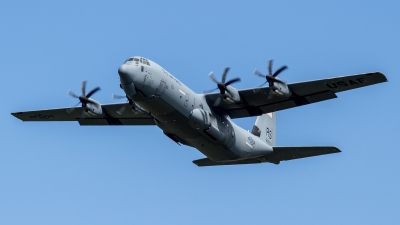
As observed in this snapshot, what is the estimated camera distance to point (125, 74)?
34.7m

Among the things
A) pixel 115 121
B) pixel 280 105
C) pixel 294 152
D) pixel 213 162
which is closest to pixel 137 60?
pixel 115 121

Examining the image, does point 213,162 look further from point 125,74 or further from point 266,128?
point 125,74

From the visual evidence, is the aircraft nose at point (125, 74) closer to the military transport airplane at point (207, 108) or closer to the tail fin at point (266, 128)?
the military transport airplane at point (207, 108)

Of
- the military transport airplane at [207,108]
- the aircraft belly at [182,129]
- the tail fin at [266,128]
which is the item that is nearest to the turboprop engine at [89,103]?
the military transport airplane at [207,108]

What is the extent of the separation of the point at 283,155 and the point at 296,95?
4937 millimetres

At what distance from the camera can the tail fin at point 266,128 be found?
44.8 meters

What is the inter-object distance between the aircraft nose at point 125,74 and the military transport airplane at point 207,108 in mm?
51

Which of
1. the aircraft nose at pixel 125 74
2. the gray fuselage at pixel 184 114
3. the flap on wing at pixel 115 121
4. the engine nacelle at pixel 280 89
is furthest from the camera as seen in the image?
the flap on wing at pixel 115 121

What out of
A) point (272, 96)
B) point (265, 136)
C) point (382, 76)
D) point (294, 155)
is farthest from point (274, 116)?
point (382, 76)

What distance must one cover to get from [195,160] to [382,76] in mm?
13112

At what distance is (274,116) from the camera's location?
1890 inches

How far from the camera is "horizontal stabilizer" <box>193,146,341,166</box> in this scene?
39844mm

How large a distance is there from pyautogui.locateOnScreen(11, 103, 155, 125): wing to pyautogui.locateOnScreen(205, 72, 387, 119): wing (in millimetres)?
5754

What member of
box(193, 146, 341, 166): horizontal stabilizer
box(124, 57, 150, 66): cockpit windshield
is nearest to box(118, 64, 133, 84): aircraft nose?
box(124, 57, 150, 66): cockpit windshield
